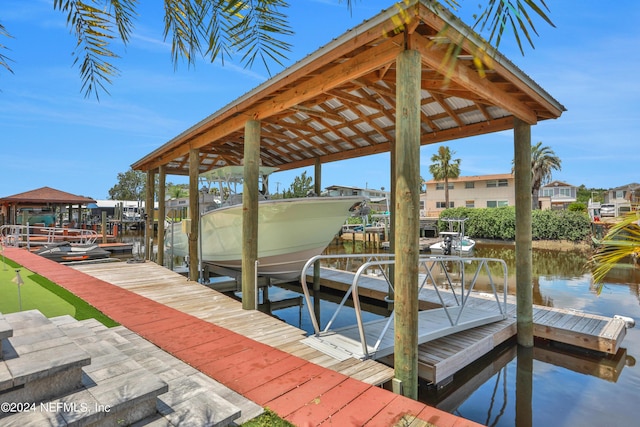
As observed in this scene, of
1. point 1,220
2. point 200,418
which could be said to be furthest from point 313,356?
point 1,220

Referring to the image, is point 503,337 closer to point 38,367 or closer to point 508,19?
point 508,19

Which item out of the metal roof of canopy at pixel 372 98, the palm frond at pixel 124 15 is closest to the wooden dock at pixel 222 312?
the metal roof of canopy at pixel 372 98

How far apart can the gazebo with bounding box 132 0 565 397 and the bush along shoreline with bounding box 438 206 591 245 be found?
61.7 feet

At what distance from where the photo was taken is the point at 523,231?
18.8 feet

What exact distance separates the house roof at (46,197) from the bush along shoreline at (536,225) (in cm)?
2834

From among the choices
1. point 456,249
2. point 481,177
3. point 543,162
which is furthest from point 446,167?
point 456,249

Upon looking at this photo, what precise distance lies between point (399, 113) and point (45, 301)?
6055 mm

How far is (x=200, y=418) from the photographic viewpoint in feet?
7.95

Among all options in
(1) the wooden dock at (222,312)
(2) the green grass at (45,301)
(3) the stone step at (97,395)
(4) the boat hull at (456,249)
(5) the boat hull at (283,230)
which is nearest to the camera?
(3) the stone step at (97,395)

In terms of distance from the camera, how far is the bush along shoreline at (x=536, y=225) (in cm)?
2550

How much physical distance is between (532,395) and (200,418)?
463 centimetres

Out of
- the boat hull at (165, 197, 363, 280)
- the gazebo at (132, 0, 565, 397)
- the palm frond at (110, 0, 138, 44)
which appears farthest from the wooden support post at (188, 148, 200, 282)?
the palm frond at (110, 0, 138, 44)

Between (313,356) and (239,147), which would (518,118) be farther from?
(239,147)

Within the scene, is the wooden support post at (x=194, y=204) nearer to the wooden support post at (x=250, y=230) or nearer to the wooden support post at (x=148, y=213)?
the wooden support post at (x=250, y=230)
